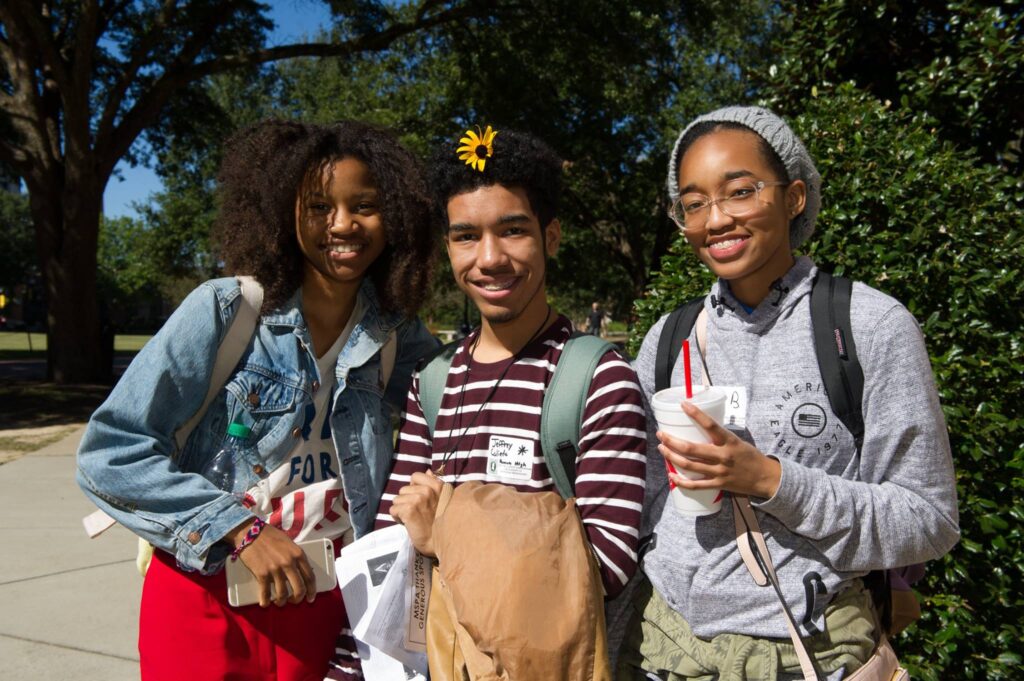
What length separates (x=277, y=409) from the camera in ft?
6.88

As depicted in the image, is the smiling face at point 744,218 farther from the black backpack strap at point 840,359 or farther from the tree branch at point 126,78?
the tree branch at point 126,78

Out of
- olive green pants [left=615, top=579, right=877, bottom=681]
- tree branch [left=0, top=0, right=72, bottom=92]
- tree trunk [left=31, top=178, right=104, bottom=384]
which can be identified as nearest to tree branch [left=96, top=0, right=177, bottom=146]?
tree branch [left=0, top=0, right=72, bottom=92]

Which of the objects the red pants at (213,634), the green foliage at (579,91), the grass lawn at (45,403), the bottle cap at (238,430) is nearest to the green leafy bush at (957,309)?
the bottle cap at (238,430)

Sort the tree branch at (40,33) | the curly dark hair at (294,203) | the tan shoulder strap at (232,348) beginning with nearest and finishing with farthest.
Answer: the tan shoulder strap at (232,348) → the curly dark hair at (294,203) → the tree branch at (40,33)

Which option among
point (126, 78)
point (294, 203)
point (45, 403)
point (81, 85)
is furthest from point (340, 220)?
point (126, 78)

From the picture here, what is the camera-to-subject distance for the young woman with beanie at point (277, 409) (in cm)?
191

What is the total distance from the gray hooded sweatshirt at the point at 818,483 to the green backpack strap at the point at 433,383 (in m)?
0.68

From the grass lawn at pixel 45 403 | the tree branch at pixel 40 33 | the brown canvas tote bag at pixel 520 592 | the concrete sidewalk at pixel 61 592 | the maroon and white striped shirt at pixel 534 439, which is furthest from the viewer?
the tree branch at pixel 40 33

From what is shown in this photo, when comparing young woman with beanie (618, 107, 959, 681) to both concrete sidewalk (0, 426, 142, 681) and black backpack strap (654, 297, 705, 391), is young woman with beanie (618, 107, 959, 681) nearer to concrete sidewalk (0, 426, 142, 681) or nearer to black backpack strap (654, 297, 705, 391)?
black backpack strap (654, 297, 705, 391)

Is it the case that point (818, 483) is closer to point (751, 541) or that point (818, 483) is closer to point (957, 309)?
point (751, 541)

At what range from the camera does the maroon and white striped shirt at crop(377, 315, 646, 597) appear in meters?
1.71

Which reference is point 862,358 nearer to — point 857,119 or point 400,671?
point 400,671

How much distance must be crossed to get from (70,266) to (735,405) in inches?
561

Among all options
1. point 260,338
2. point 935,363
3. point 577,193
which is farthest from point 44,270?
point 935,363
